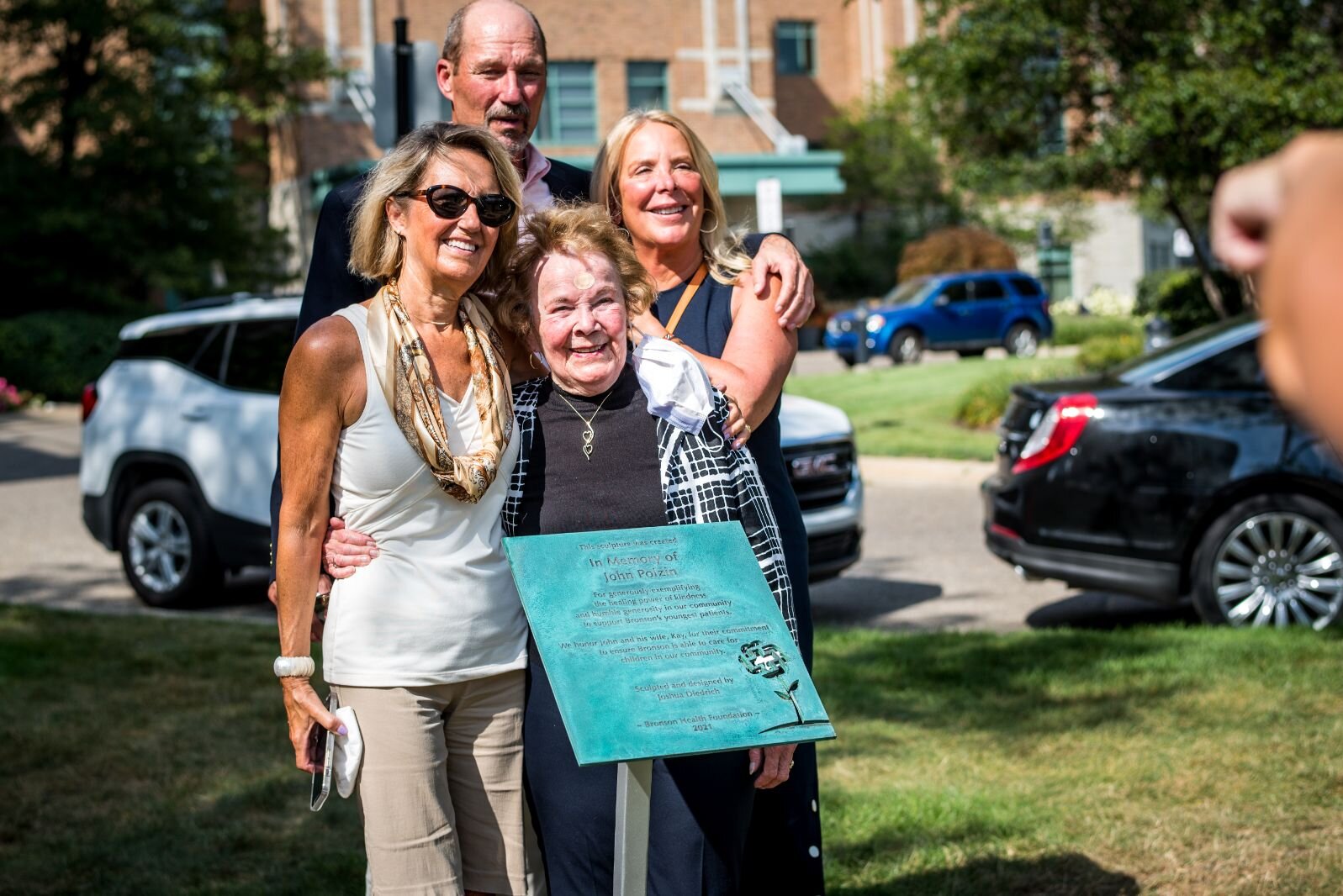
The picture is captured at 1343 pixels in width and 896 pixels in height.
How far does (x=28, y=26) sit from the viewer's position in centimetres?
2925

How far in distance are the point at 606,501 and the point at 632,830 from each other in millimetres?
659

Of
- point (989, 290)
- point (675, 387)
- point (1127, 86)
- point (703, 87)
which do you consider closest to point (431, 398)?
point (675, 387)

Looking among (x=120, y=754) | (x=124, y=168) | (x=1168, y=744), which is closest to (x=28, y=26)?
(x=124, y=168)

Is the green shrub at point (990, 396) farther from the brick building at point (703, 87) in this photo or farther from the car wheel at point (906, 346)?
the brick building at point (703, 87)

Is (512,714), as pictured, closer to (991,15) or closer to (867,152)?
(991,15)

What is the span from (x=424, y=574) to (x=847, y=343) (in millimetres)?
28810

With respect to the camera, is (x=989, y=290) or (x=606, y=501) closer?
(x=606, y=501)

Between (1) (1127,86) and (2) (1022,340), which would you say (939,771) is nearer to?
(1) (1127,86)

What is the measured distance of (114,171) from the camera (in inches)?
1171

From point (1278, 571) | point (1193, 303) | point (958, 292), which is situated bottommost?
point (1278, 571)

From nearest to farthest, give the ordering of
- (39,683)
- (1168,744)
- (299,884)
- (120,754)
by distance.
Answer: (299,884), (1168,744), (120,754), (39,683)

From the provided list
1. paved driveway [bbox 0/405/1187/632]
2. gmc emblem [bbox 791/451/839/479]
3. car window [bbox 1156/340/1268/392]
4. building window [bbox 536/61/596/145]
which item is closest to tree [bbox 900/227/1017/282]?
building window [bbox 536/61/596/145]

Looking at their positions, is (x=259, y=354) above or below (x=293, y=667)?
above

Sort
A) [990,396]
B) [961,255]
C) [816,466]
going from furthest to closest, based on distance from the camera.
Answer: [961,255] < [990,396] < [816,466]
